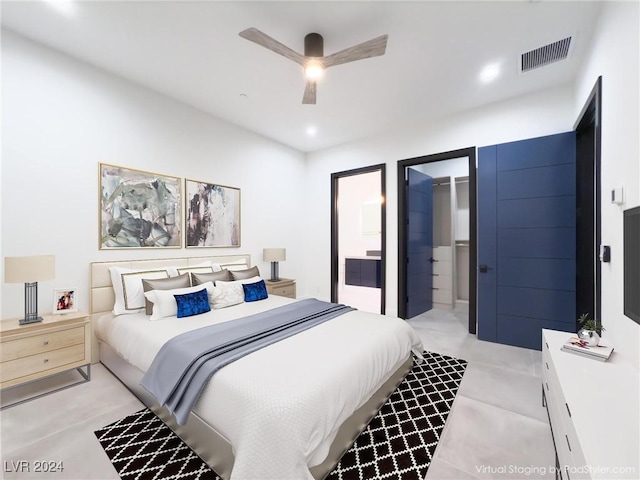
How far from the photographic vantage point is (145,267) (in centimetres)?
318

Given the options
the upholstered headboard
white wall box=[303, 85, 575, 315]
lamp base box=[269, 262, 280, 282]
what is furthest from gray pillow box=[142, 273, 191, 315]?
white wall box=[303, 85, 575, 315]

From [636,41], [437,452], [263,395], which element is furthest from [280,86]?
[437,452]

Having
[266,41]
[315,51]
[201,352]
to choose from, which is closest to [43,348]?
[201,352]

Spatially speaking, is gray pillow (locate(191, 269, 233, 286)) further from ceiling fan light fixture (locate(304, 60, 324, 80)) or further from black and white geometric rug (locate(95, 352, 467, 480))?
ceiling fan light fixture (locate(304, 60, 324, 80))

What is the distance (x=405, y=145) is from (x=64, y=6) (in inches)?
157

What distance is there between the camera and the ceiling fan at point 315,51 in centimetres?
201

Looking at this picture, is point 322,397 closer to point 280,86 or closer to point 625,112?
point 625,112

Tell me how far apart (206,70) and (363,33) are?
1647mm

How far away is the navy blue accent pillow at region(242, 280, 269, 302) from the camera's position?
3279 mm

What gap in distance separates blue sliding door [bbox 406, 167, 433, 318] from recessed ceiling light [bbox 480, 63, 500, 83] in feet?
5.19

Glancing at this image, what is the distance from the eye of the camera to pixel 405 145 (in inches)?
171

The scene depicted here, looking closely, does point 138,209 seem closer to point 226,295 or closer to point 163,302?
point 163,302

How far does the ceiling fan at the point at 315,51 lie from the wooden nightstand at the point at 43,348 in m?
2.75

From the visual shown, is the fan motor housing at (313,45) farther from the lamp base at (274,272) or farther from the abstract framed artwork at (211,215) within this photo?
the lamp base at (274,272)
